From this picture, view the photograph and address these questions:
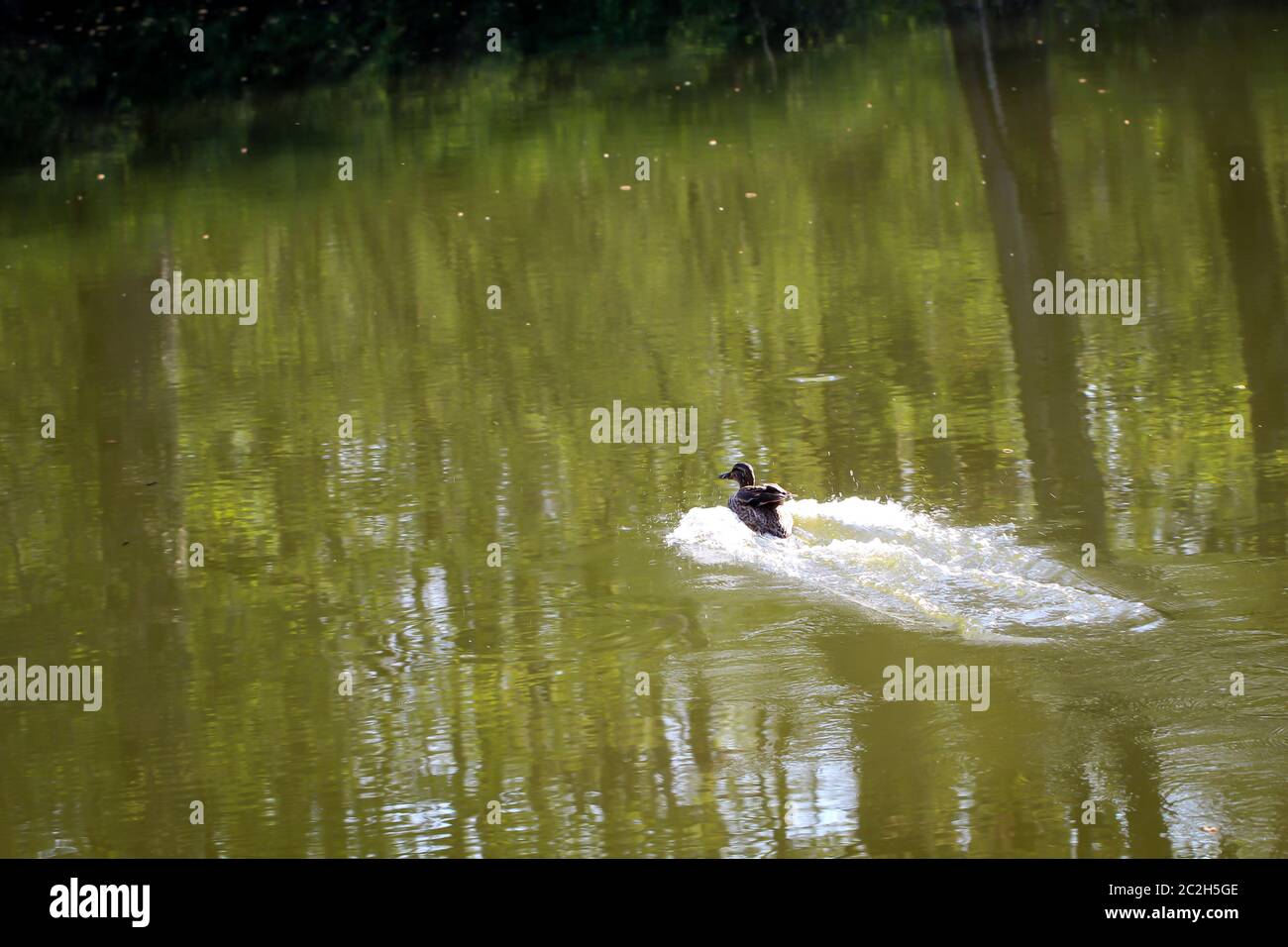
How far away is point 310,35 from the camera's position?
117ft

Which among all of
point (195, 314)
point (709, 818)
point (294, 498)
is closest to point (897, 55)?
point (195, 314)

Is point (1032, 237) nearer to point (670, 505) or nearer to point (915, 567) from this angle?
point (670, 505)

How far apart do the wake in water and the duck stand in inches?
2.7

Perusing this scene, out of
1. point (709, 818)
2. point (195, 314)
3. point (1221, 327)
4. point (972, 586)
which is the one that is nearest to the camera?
point (709, 818)

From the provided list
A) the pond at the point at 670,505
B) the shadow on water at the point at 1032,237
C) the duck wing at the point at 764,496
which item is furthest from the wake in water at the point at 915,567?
the shadow on water at the point at 1032,237

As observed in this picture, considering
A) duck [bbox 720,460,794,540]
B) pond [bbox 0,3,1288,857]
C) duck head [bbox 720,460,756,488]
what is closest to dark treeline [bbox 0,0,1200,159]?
pond [bbox 0,3,1288,857]

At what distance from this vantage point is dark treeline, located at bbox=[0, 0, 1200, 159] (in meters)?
31.5

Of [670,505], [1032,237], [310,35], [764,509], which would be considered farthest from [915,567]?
[310,35]

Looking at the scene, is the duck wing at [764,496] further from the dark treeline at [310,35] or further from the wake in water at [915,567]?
the dark treeline at [310,35]

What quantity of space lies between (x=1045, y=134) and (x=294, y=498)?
42.9 feet

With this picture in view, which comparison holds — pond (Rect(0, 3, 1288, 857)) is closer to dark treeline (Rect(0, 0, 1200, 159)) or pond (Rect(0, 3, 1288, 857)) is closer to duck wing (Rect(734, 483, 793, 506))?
duck wing (Rect(734, 483, 793, 506))

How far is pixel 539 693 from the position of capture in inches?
336
